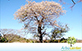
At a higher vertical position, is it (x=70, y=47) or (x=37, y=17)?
(x=37, y=17)

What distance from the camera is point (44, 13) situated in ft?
18.9

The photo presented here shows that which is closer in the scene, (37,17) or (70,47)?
(70,47)

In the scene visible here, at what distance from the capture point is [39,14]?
19.1ft

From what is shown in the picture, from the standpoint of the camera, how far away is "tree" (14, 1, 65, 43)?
5770 millimetres

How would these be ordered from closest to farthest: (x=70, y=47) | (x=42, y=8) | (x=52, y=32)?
(x=70, y=47)
(x=42, y=8)
(x=52, y=32)

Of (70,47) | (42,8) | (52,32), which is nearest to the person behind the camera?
(70,47)

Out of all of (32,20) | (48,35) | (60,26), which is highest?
(32,20)

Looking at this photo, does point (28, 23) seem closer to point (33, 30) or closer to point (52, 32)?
point (33, 30)

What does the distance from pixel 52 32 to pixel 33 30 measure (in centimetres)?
121

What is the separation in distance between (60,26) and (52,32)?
625 millimetres

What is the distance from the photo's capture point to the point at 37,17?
5.91 metres

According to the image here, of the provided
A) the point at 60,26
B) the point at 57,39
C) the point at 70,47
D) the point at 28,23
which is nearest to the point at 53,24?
the point at 60,26

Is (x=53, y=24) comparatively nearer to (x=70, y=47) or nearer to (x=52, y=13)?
(x=52, y=13)

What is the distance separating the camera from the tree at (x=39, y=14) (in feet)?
18.9
